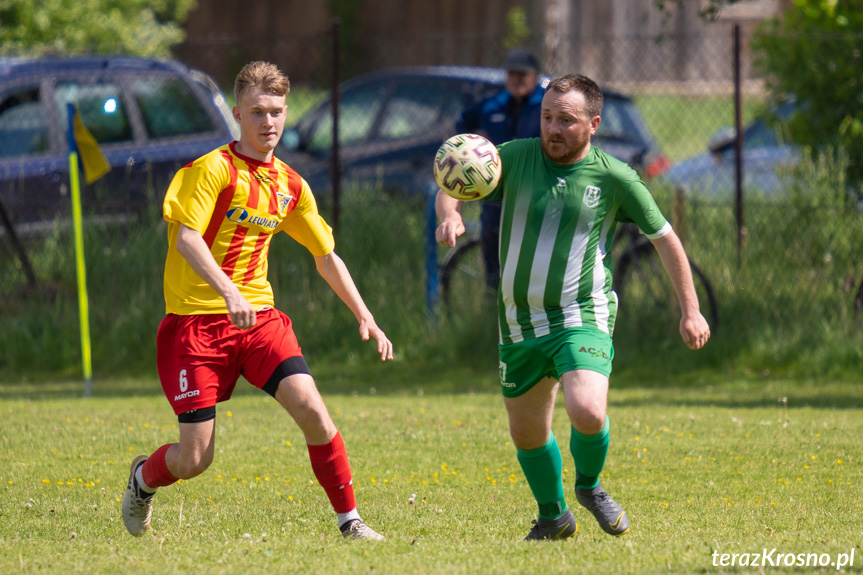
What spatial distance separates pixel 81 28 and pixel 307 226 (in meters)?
11.8

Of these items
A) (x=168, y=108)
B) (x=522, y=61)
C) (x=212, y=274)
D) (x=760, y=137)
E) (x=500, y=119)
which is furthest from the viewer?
(x=760, y=137)

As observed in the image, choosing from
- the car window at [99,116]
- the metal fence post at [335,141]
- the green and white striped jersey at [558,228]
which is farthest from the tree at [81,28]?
the green and white striped jersey at [558,228]

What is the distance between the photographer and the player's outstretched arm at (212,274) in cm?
434

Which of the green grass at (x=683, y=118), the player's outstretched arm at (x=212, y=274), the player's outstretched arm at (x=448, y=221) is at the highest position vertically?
the player's outstretched arm at (x=448, y=221)

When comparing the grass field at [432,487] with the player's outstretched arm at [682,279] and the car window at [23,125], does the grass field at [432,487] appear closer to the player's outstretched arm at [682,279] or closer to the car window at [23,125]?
the player's outstretched arm at [682,279]

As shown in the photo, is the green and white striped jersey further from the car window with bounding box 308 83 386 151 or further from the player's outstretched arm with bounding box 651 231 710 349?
the car window with bounding box 308 83 386 151

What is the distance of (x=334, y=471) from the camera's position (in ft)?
15.9

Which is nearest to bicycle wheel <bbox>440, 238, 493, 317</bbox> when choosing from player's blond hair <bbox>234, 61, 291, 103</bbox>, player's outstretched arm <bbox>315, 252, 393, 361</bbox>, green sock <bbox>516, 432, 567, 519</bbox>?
player's outstretched arm <bbox>315, 252, 393, 361</bbox>

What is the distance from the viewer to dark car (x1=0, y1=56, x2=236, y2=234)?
35.0ft

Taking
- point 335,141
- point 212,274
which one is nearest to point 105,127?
point 335,141

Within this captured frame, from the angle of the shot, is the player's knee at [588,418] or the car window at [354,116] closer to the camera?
the player's knee at [588,418]

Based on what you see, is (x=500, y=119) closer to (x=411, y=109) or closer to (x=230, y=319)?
(x=411, y=109)

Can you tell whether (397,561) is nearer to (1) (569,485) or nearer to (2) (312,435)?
(2) (312,435)

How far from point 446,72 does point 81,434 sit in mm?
6478
